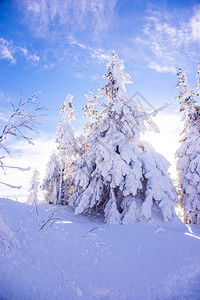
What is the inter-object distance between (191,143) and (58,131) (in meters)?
15.6

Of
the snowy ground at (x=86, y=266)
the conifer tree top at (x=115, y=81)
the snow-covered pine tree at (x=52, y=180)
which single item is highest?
the conifer tree top at (x=115, y=81)

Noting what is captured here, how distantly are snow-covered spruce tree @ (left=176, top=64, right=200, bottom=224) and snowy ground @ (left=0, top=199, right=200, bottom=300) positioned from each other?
928 centimetres

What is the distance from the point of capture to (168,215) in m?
8.48

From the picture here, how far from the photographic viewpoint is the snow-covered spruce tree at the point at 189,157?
43.3 feet

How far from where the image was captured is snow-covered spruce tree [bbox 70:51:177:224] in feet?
29.5

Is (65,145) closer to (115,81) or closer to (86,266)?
(115,81)

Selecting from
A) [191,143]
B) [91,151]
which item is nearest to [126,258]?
[91,151]

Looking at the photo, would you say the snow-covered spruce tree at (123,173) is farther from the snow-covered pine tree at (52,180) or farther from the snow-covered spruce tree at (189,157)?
the snow-covered pine tree at (52,180)

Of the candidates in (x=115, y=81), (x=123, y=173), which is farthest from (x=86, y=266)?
(x=115, y=81)

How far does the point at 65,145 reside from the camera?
65.0 ft

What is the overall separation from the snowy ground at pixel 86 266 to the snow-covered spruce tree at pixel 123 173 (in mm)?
3754

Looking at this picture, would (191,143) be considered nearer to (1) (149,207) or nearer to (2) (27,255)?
(1) (149,207)

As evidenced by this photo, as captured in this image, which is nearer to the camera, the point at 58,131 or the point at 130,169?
the point at 130,169

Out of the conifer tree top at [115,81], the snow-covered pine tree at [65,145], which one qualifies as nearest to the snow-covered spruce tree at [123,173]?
the conifer tree top at [115,81]
